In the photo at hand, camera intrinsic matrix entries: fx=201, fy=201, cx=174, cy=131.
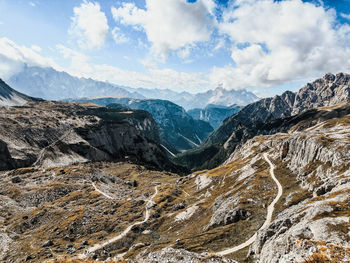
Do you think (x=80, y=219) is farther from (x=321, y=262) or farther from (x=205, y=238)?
(x=321, y=262)

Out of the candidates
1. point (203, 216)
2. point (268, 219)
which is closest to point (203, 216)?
point (203, 216)

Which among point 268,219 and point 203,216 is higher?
point 268,219

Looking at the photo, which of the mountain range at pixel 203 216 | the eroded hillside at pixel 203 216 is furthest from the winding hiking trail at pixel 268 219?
the eroded hillside at pixel 203 216

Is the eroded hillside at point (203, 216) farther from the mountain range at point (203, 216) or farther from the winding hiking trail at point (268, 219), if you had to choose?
the winding hiking trail at point (268, 219)

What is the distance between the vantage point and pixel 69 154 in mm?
198125

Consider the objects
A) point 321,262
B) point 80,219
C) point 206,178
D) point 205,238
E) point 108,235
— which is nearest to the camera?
point 321,262

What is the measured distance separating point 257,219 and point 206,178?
64607mm

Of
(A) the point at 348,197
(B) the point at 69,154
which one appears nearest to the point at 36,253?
(A) the point at 348,197

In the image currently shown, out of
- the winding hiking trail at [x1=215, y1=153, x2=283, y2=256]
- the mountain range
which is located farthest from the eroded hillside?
the winding hiking trail at [x1=215, y1=153, x2=283, y2=256]

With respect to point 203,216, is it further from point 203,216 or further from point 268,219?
point 268,219

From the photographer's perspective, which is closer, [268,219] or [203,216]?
[268,219]

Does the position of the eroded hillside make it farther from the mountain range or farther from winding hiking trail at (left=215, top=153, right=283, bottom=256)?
winding hiking trail at (left=215, top=153, right=283, bottom=256)

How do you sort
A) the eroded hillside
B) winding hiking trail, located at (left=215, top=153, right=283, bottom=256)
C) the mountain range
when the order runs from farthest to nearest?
1. winding hiking trail, located at (left=215, top=153, right=283, bottom=256)
2. the eroded hillside
3. the mountain range

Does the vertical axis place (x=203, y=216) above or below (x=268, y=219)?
below
